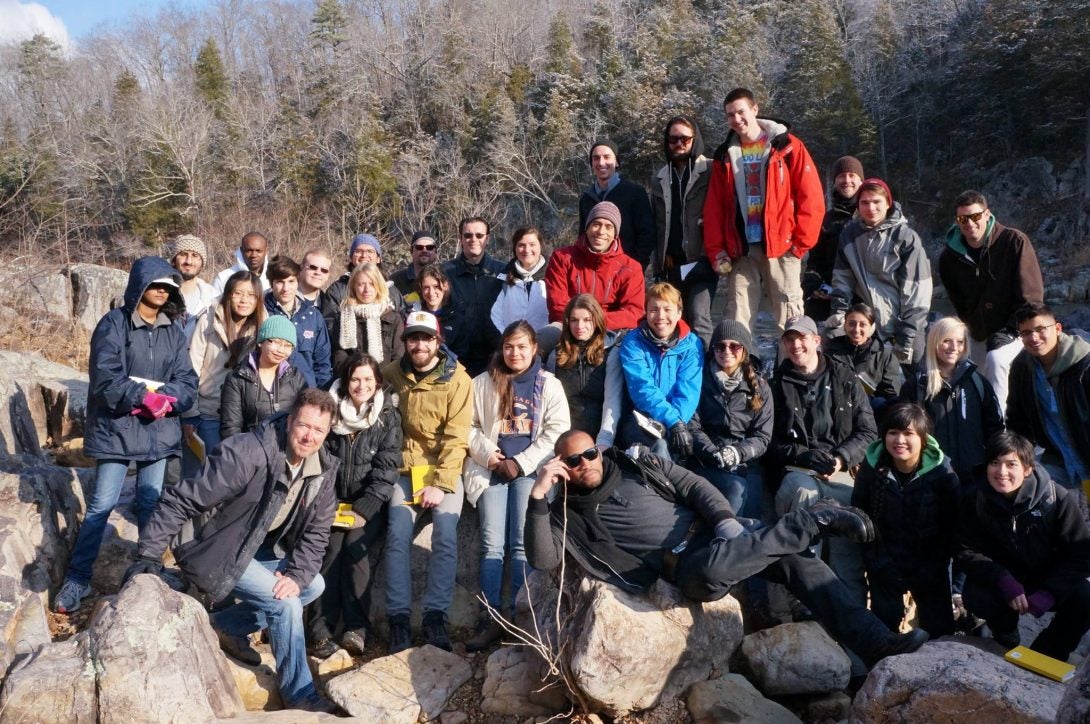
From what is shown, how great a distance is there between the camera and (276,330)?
546 centimetres

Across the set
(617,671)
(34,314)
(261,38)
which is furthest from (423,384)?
(261,38)

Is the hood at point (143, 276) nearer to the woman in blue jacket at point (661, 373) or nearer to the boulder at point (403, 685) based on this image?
the boulder at point (403, 685)

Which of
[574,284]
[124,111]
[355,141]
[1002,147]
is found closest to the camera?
[574,284]

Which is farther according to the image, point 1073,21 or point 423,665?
point 1073,21

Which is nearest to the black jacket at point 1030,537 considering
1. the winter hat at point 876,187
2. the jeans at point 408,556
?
the winter hat at point 876,187

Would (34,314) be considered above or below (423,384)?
above

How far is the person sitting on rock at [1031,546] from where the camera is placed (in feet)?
15.0

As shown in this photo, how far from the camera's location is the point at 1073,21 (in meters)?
25.0

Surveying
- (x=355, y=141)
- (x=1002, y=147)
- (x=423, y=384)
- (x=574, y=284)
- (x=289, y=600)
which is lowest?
(x=289, y=600)

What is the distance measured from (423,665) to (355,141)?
29.7 meters

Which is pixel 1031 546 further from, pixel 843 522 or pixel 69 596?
pixel 69 596

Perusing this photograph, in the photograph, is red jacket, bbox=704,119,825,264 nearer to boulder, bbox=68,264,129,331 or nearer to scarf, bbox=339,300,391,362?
scarf, bbox=339,300,391,362

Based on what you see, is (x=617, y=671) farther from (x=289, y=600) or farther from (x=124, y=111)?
(x=124, y=111)

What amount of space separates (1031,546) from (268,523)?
4.11 metres
